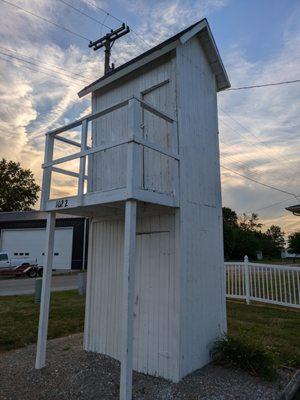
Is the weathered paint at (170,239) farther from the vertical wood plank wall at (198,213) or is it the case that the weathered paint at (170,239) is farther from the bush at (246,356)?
the bush at (246,356)

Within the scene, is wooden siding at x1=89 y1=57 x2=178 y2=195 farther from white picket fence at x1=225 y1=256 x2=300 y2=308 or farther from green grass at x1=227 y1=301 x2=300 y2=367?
white picket fence at x1=225 y1=256 x2=300 y2=308

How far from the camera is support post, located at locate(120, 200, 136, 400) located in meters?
3.68

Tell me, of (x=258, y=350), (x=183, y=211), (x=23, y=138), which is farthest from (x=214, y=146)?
(x=23, y=138)

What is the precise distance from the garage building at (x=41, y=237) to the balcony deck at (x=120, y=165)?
18.2 m

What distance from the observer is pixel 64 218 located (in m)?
24.9

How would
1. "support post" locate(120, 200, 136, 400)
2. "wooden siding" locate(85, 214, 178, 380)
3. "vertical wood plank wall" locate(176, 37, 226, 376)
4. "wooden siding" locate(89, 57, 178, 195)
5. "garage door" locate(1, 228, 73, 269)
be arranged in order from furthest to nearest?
"garage door" locate(1, 228, 73, 269) < "wooden siding" locate(89, 57, 178, 195) < "vertical wood plank wall" locate(176, 37, 226, 376) < "wooden siding" locate(85, 214, 178, 380) < "support post" locate(120, 200, 136, 400)

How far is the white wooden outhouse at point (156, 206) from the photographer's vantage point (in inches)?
177

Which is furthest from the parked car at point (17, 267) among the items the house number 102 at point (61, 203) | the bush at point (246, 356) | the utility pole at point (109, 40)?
the bush at point (246, 356)

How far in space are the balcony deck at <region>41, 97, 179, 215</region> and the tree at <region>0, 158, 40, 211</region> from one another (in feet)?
139

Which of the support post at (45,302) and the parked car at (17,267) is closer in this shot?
the support post at (45,302)

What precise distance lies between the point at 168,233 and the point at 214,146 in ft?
7.19

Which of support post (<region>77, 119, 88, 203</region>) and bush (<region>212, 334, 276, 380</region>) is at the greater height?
support post (<region>77, 119, 88, 203</region>)

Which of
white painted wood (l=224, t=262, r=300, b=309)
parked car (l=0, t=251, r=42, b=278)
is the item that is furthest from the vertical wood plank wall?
parked car (l=0, t=251, r=42, b=278)

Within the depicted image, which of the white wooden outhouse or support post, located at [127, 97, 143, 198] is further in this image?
the white wooden outhouse
